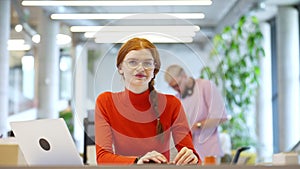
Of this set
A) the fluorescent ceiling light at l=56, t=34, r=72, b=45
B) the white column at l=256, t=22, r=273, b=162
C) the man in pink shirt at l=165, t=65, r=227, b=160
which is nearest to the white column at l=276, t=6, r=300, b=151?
the white column at l=256, t=22, r=273, b=162

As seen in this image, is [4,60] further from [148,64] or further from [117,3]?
[148,64]

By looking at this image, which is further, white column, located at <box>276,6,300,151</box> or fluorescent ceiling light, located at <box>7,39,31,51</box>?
white column, located at <box>276,6,300,151</box>

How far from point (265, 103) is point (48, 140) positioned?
27.6 feet

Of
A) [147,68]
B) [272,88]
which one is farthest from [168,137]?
[272,88]

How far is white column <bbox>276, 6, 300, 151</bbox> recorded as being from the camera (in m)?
8.29

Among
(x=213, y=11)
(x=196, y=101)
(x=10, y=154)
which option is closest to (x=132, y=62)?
(x=196, y=101)

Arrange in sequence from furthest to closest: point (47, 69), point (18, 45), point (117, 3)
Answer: point (47, 69)
point (18, 45)
point (117, 3)

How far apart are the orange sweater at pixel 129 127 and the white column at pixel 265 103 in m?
7.96

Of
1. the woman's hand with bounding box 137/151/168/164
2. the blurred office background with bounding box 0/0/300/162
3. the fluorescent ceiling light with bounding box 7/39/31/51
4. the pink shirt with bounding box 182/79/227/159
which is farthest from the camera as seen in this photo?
the fluorescent ceiling light with bounding box 7/39/31/51

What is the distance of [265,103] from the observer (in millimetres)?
9570

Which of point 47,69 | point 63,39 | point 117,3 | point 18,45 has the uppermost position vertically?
point 117,3

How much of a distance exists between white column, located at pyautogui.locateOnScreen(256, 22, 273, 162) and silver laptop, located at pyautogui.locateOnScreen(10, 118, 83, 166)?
8241 mm

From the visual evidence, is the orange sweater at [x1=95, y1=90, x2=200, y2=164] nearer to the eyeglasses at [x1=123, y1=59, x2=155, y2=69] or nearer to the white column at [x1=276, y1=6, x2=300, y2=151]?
the eyeglasses at [x1=123, y1=59, x2=155, y2=69]

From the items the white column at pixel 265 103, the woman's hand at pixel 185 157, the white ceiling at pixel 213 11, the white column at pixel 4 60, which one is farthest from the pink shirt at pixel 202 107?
the white column at pixel 265 103
